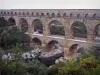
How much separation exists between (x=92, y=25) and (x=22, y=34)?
11.6 meters

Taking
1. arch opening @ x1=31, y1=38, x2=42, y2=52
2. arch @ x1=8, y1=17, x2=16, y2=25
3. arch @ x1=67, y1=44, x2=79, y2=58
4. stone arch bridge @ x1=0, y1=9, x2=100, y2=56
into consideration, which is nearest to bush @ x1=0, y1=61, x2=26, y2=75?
stone arch bridge @ x1=0, y1=9, x2=100, y2=56

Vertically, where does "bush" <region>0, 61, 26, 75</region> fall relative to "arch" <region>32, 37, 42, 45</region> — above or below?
below

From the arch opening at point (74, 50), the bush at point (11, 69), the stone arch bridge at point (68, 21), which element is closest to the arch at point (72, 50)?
the arch opening at point (74, 50)

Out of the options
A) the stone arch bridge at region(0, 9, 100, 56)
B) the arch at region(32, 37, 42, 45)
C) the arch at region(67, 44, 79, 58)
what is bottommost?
the arch at region(67, 44, 79, 58)

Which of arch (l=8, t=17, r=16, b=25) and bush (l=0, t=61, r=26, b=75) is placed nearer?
bush (l=0, t=61, r=26, b=75)

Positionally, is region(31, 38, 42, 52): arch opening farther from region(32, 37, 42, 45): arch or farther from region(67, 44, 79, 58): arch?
region(67, 44, 79, 58): arch

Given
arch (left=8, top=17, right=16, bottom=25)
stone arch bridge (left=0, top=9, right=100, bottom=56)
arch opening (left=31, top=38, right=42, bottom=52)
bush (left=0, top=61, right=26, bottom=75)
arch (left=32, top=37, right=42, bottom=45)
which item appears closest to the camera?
bush (left=0, top=61, right=26, bottom=75)

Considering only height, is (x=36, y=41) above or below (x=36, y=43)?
above

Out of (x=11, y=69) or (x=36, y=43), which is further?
(x=36, y=43)

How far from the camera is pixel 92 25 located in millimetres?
23438

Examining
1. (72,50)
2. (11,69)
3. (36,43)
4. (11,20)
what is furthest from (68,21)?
(11,20)

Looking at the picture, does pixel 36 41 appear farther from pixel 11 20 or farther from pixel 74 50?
pixel 11 20

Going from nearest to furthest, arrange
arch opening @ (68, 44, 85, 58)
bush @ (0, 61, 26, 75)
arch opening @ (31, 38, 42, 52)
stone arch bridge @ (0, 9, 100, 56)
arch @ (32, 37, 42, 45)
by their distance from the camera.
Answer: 1. bush @ (0, 61, 26, 75)
2. stone arch bridge @ (0, 9, 100, 56)
3. arch opening @ (68, 44, 85, 58)
4. arch opening @ (31, 38, 42, 52)
5. arch @ (32, 37, 42, 45)

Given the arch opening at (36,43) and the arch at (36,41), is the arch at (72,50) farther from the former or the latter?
the arch at (36,41)
